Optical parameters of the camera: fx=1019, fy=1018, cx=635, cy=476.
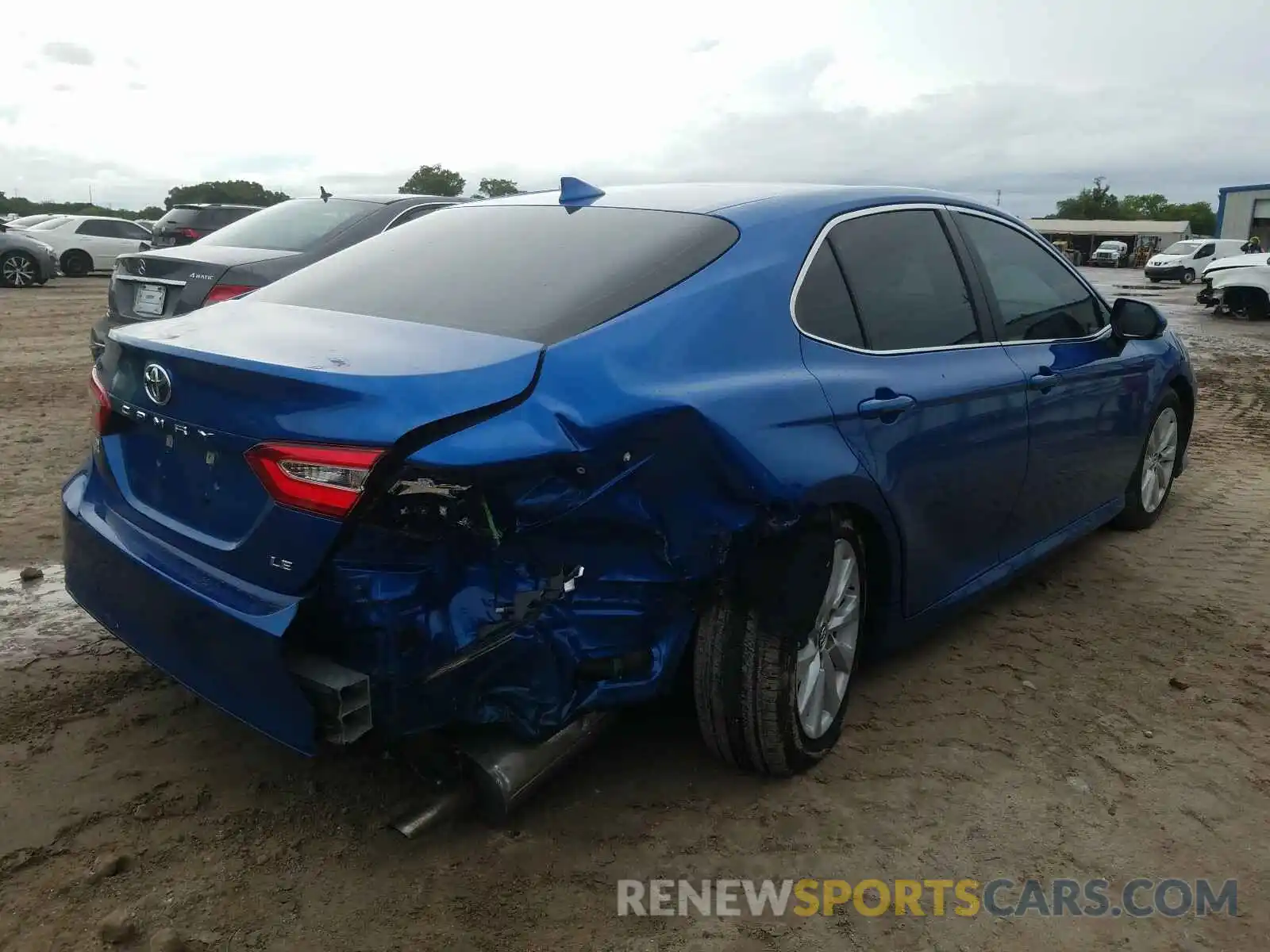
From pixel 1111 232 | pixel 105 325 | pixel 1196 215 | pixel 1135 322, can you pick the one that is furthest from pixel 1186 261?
pixel 1196 215

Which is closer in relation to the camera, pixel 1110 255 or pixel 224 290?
pixel 224 290

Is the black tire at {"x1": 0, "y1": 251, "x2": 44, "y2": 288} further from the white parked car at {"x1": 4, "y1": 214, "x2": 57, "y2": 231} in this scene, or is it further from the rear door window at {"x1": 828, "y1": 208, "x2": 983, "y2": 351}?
the rear door window at {"x1": 828, "y1": 208, "x2": 983, "y2": 351}

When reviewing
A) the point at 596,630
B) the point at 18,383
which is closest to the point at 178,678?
the point at 596,630

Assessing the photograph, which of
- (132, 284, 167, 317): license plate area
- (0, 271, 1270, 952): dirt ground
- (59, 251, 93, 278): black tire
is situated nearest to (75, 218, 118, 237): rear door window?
(59, 251, 93, 278): black tire

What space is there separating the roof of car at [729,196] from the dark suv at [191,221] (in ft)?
49.6

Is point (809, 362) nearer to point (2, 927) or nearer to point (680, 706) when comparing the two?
point (680, 706)

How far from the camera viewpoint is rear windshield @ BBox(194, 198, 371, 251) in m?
6.47

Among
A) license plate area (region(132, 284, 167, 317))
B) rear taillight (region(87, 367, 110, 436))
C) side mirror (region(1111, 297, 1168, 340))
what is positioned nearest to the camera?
rear taillight (region(87, 367, 110, 436))

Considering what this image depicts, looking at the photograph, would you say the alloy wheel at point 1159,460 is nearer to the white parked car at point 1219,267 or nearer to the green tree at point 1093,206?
the white parked car at point 1219,267

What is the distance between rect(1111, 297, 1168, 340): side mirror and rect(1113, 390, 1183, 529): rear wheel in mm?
672

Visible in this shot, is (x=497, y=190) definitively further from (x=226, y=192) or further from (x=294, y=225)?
(x=226, y=192)

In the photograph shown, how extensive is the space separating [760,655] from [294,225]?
17.5ft

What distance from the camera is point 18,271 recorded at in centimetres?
1867

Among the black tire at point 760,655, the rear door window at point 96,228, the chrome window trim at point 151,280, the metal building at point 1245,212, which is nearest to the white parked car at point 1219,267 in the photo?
the chrome window trim at point 151,280
